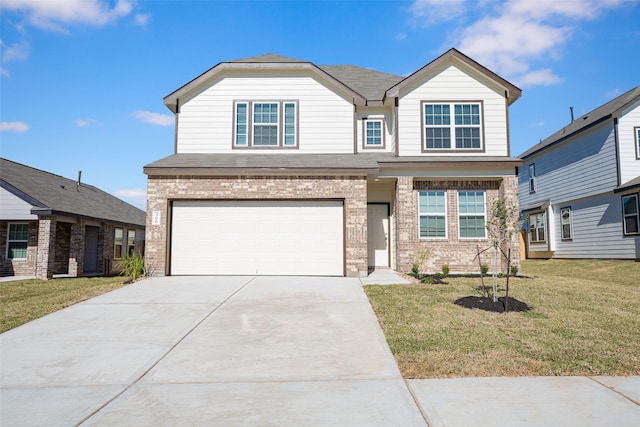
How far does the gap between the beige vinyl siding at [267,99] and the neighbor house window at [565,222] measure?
14418 millimetres

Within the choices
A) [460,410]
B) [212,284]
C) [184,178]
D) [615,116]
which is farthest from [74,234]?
[615,116]

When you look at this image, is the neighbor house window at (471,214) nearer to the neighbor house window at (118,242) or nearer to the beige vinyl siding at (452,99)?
the beige vinyl siding at (452,99)

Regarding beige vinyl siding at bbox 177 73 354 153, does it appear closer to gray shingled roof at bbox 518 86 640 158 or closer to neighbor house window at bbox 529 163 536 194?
gray shingled roof at bbox 518 86 640 158

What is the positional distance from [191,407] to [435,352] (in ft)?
10.2

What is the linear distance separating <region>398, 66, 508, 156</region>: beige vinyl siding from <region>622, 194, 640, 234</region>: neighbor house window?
299 inches

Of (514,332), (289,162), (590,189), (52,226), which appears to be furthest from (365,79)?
(52,226)

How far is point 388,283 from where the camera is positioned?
11.1 meters

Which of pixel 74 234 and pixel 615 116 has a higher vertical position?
pixel 615 116

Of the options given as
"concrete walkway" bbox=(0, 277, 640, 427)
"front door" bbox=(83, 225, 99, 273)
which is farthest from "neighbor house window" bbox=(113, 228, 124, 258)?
"concrete walkway" bbox=(0, 277, 640, 427)

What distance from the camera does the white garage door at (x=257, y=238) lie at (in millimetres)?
12828

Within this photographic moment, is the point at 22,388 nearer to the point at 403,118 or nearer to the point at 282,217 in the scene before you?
the point at 282,217

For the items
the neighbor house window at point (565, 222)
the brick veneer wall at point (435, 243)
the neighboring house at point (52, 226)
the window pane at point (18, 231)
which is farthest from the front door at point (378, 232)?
the window pane at point (18, 231)

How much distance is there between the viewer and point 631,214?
686 inches

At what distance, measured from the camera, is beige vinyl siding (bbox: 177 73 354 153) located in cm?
1474
